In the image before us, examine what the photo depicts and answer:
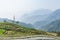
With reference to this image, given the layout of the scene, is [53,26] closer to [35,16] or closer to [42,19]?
[42,19]

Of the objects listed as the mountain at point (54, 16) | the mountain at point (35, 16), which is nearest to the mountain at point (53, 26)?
the mountain at point (54, 16)

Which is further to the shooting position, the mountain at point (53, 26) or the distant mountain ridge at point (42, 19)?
the distant mountain ridge at point (42, 19)

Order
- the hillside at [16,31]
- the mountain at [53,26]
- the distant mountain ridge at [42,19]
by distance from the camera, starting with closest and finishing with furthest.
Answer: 1. the hillside at [16,31]
2. the mountain at [53,26]
3. the distant mountain ridge at [42,19]

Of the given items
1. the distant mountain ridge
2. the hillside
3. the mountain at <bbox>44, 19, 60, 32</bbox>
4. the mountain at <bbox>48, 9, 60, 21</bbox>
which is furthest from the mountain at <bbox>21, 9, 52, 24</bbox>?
the hillside

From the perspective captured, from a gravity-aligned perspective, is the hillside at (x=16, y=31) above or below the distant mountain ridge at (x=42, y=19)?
below

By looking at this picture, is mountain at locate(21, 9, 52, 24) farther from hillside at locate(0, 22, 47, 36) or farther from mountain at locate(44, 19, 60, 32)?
hillside at locate(0, 22, 47, 36)

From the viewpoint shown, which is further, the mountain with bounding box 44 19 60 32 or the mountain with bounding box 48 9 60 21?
the mountain with bounding box 48 9 60 21

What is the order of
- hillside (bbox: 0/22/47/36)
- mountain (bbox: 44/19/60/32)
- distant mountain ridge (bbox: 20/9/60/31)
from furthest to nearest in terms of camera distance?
distant mountain ridge (bbox: 20/9/60/31), mountain (bbox: 44/19/60/32), hillside (bbox: 0/22/47/36)

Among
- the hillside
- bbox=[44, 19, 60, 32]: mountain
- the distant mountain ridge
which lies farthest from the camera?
the distant mountain ridge

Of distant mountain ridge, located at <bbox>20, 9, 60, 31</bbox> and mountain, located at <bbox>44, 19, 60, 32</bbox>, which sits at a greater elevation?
distant mountain ridge, located at <bbox>20, 9, 60, 31</bbox>

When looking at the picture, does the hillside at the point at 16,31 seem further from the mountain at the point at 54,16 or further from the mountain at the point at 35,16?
the mountain at the point at 54,16

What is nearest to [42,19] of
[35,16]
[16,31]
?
[35,16]

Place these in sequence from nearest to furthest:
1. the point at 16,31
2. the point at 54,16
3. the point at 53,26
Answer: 1. the point at 16,31
2. the point at 53,26
3. the point at 54,16

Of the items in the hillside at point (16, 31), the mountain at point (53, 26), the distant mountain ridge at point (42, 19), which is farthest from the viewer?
the distant mountain ridge at point (42, 19)
